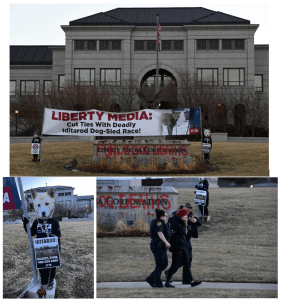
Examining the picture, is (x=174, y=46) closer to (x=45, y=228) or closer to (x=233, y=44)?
(x=233, y=44)

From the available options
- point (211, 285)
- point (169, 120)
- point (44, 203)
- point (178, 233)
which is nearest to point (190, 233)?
point (178, 233)

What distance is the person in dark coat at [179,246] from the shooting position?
902 centimetres

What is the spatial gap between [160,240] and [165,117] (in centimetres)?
849

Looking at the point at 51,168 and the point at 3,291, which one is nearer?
the point at 3,291

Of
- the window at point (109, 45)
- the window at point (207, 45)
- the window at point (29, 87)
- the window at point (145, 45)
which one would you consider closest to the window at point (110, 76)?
the window at point (109, 45)

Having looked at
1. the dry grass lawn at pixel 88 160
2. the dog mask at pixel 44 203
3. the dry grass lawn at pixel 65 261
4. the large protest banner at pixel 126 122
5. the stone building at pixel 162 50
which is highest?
the stone building at pixel 162 50

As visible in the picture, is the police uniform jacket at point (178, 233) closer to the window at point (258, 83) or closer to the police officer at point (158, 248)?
the police officer at point (158, 248)

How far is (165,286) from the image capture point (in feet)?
29.8

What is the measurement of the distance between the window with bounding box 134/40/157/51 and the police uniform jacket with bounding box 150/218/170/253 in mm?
35095

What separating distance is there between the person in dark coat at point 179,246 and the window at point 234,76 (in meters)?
33.8

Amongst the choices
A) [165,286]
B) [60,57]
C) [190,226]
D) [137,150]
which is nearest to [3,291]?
[165,286]

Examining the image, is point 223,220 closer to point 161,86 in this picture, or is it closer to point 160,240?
point 160,240

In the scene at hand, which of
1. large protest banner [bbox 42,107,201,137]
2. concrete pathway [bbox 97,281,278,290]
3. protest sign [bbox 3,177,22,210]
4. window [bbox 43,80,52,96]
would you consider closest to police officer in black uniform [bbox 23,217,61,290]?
protest sign [bbox 3,177,22,210]

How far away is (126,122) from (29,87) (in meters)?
29.5
